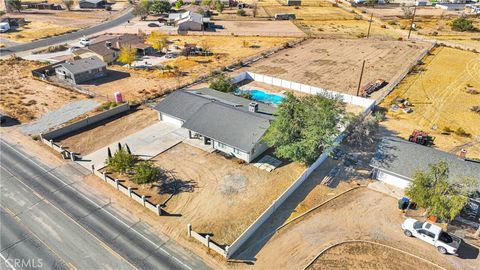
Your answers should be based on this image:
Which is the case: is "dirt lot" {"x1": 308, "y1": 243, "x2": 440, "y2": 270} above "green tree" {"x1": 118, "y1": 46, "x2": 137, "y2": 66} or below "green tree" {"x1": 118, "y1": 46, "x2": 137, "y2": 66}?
below

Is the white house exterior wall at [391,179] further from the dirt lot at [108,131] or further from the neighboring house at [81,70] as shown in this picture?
the neighboring house at [81,70]

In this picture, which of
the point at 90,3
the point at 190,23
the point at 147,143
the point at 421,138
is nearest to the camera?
the point at 421,138

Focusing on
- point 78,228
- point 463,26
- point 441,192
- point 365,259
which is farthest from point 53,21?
point 463,26

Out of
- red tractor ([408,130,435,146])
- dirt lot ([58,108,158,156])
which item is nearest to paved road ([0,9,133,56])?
dirt lot ([58,108,158,156])

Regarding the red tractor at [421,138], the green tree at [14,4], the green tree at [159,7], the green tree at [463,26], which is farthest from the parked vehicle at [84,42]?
the green tree at [463,26]

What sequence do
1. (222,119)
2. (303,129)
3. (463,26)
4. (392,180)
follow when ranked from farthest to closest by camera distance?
(463,26) < (222,119) < (303,129) < (392,180)

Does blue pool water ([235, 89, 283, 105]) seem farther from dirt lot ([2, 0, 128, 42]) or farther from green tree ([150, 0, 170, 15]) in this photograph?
green tree ([150, 0, 170, 15])

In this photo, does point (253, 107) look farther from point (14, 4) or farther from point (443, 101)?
point (14, 4)

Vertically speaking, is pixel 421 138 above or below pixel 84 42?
below
